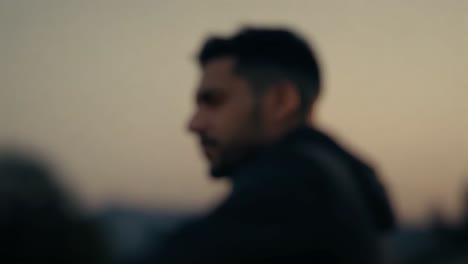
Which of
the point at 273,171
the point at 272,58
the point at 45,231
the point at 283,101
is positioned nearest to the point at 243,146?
the point at 283,101

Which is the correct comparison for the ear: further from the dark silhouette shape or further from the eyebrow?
the dark silhouette shape

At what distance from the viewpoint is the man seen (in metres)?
1.42

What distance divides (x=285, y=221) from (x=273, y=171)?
0.14 m

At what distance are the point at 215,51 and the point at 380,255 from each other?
0.98m

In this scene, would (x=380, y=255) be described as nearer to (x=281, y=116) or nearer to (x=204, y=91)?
(x=281, y=116)

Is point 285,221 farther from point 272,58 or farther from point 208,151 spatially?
point 272,58

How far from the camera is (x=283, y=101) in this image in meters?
2.00

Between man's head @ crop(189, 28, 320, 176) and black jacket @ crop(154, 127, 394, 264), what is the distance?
361 mm

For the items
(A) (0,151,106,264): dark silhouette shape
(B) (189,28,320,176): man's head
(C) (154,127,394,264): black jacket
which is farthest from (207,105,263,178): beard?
(A) (0,151,106,264): dark silhouette shape

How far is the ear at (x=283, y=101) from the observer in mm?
1979

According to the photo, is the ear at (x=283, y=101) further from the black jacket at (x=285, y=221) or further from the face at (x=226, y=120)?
the black jacket at (x=285, y=221)

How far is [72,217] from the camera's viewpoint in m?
23.5

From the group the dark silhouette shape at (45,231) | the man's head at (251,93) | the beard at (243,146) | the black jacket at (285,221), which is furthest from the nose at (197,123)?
the dark silhouette shape at (45,231)

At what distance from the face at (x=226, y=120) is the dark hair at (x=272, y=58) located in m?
0.05
